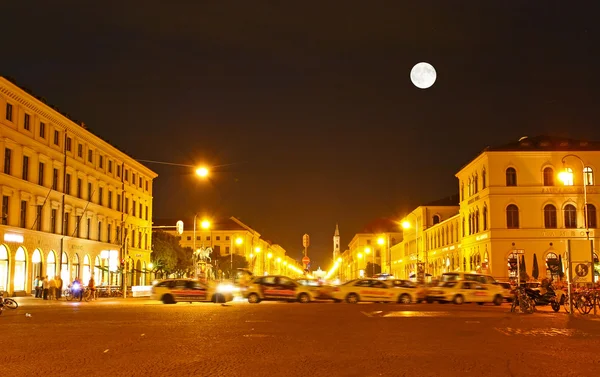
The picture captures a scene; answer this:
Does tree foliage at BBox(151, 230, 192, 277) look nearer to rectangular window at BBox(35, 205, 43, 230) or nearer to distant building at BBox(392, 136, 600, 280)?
rectangular window at BBox(35, 205, 43, 230)

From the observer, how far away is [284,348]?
15242 millimetres

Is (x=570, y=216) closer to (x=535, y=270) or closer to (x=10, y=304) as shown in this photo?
(x=535, y=270)

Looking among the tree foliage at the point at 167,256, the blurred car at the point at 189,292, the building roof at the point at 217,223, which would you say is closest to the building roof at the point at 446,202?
the tree foliage at the point at 167,256

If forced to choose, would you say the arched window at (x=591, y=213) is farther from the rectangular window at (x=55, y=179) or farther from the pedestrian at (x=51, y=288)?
the pedestrian at (x=51, y=288)

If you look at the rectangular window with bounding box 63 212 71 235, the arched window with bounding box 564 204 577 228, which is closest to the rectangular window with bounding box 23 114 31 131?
the rectangular window with bounding box 63 212 71 235

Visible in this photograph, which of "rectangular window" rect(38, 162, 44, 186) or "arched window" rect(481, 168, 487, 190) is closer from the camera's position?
"rectangular window" rect(38, 162, 44, 186)

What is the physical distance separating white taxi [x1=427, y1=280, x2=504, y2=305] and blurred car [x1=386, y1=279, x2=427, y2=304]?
1110 millimetres

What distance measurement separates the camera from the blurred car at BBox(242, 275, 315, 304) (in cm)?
4075

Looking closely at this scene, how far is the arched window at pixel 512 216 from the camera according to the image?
69.2m

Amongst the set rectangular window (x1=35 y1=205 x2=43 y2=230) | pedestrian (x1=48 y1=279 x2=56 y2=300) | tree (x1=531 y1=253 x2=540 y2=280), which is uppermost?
rectangular window (x1=35 y1=205 x2=43 y2=230)

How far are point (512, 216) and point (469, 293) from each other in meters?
30.3

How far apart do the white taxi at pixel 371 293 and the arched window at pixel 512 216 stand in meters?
31.1

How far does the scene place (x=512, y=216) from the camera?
228 ft

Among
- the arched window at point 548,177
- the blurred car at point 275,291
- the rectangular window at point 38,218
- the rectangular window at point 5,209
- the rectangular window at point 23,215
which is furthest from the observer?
the arched window at point 548,177
